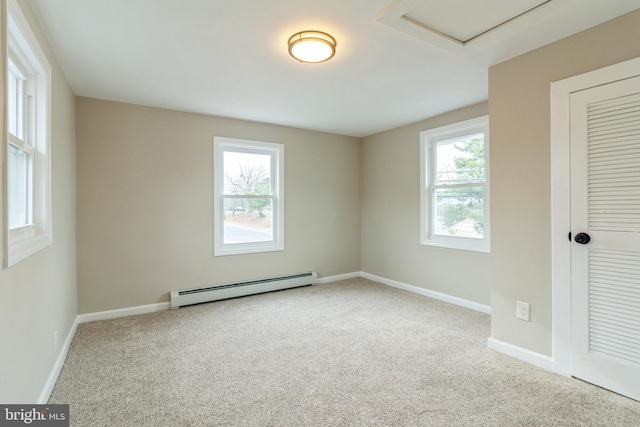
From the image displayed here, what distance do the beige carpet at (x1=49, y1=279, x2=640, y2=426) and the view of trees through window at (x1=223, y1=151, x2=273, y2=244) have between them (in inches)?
49.8

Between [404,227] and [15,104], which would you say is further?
[404,227]

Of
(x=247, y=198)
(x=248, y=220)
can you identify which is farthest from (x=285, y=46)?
(x=248, y=220)

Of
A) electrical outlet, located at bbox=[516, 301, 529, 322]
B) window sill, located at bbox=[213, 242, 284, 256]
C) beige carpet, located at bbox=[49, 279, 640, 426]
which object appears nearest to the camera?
beige carpet, located at bbox=[49, 279, 640, 426]

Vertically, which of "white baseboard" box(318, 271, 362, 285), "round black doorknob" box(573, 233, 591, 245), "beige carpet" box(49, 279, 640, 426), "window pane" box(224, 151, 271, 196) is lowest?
"beige carpet" box(49, 279, 640, 426)

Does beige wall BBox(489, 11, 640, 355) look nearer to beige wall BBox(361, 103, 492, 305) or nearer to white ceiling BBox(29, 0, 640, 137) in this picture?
white ceiling BBox(29, 0, 640, 137)

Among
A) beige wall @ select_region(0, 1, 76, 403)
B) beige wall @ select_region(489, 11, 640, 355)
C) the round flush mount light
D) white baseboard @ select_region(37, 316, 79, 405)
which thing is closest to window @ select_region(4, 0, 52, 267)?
beige wall @ select_region(0, 1, 76, 403)

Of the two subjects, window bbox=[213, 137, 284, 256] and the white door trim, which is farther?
window bbox=[213, 137, 284, 256]

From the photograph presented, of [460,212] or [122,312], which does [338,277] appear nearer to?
[460,212]

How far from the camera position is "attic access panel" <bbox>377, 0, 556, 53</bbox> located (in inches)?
71.5

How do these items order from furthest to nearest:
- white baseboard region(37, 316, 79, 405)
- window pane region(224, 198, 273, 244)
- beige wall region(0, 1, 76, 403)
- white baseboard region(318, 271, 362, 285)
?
white baseboard region(318, 271, 362, 285) < window pane region(224, 198, 273, 244) < white baseboard region(37, 316, 79, 405) < beige wall region(0, 1, 76, 403)

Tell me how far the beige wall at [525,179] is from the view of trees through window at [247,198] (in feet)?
9.55

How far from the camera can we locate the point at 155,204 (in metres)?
3.65

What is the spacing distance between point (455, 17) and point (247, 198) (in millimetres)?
3176

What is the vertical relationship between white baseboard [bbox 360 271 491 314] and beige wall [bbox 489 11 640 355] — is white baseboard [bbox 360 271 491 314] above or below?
below
